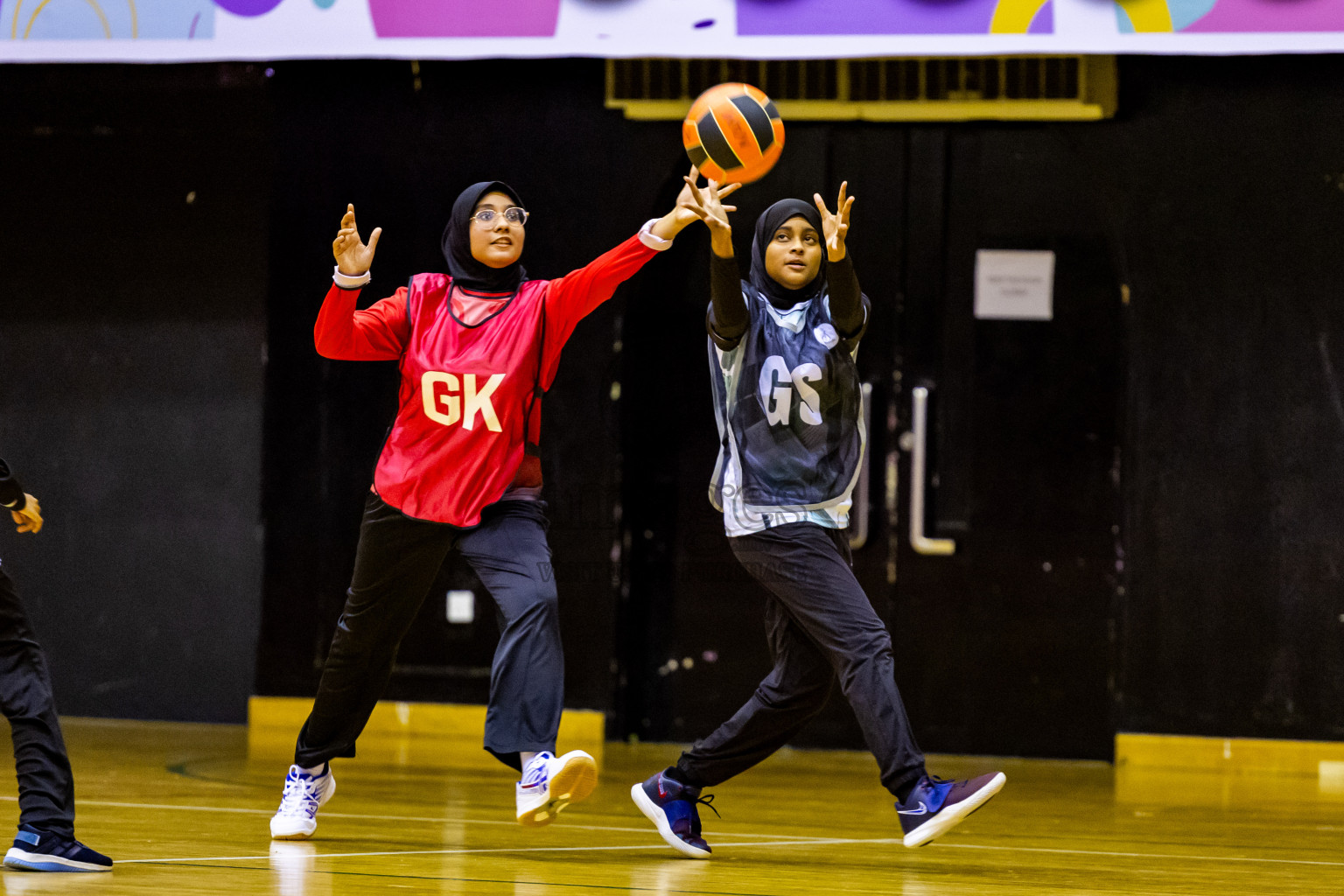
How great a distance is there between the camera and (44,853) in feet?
10.6

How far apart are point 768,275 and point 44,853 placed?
2.17 metres

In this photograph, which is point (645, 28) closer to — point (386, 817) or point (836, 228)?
point (836, 228)

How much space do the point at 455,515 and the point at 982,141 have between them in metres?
3.28

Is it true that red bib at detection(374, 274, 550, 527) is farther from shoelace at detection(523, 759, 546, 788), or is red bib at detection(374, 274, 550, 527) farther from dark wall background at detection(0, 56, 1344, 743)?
dark wall background at detection(0, 56, 1344, 743)

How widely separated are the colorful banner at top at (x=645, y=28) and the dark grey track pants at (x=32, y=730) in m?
2.84

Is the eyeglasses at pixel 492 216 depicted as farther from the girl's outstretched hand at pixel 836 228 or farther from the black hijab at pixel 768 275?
the girl's outstretched hand at pixel 836 228

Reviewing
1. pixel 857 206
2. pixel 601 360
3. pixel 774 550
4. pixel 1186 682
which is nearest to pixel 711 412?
pixel 601 360

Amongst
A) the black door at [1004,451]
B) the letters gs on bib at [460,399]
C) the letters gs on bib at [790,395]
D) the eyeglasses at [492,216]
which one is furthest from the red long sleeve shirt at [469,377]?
the black door at [1004,451]

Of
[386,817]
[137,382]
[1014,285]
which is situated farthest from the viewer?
[137,382]

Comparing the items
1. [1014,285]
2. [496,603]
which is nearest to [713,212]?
[496,603]

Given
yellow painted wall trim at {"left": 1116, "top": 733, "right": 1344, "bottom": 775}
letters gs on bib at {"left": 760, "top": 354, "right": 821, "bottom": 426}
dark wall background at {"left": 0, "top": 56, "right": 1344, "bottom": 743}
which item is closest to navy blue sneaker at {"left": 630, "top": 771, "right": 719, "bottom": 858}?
letters gs on bib at {"left": 760, "top": 354, "right": 821, "bottom": 426}

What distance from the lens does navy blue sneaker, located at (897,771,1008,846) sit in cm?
336

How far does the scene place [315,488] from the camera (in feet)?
20.3

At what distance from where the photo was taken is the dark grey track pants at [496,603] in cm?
361
